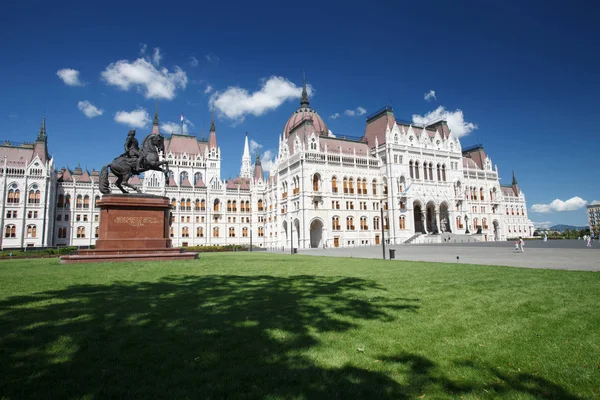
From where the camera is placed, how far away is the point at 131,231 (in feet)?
70.9

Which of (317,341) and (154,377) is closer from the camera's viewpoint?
(154,377)

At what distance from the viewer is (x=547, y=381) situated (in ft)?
13.8

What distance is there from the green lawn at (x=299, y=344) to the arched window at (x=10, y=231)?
2991 inches

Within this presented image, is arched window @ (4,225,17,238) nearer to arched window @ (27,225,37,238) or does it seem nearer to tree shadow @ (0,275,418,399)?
arched window @ (27,225,37,238)

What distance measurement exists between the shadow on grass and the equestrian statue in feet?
50.7

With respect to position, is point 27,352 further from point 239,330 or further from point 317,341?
point 317,341

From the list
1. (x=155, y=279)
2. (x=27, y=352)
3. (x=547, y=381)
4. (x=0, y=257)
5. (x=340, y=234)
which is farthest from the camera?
(x=340, y=234)

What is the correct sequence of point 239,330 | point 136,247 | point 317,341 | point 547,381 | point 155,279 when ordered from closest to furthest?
point 547,381, point 317,341, point 239,330, point 155,279, point 136,247

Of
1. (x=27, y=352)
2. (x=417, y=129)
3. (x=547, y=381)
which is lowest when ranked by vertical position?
(x=547, y=381)

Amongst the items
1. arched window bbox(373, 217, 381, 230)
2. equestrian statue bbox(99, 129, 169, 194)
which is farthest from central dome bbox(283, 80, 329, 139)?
equestrian statue bbox(99, 129, 169, 194)

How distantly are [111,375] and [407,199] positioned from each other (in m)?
67.7

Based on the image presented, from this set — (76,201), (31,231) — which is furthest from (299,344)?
(76,201)

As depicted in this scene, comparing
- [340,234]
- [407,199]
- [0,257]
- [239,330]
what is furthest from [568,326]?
[407,199]

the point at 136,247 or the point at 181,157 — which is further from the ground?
the point at 181,157
